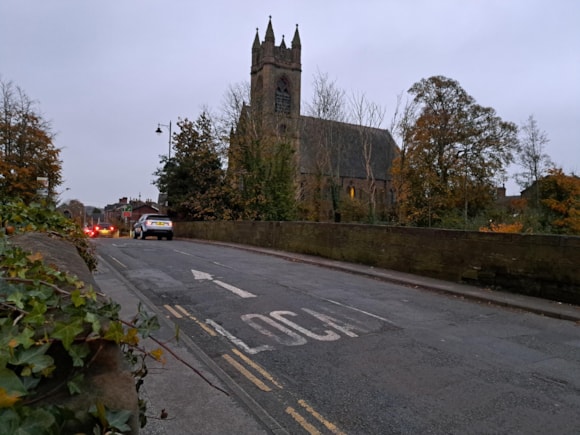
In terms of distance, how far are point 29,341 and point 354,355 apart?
477 centimetres

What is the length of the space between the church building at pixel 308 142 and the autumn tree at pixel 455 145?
4.60 meters

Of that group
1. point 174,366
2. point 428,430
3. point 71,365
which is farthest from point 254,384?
point 71,365

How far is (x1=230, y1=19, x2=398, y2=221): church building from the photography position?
32.4 m

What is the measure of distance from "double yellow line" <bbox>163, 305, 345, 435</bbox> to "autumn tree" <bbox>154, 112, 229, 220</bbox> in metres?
27.6

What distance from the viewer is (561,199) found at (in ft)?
107

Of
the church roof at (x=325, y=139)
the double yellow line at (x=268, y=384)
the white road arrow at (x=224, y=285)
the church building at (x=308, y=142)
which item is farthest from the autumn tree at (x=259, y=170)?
the double yellow line at (x=268, y=384)

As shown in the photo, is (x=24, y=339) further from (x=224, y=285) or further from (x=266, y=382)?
(x=224, y=285)

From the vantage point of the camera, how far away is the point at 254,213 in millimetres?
30656

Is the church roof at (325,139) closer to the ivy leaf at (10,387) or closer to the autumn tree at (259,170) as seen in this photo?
the autumn tree at (259,170)

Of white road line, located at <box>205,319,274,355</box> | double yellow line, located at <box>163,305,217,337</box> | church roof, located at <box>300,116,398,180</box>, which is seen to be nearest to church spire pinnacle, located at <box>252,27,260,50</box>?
church roof, located at <box>300,116,398,180</box>

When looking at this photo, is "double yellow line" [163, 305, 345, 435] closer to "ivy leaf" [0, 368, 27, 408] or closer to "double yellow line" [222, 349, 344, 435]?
"double yellow line" [222, 349, 344, 435]

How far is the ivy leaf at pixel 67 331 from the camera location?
156 centimetres

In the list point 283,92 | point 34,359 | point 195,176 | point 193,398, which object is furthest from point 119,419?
point 283,92

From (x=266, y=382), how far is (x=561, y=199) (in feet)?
115
